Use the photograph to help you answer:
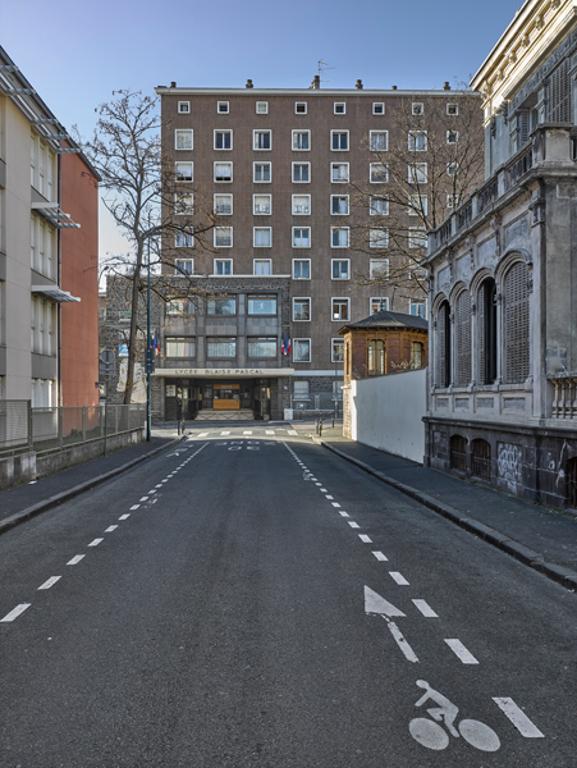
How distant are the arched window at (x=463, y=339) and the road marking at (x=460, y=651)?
1334cm

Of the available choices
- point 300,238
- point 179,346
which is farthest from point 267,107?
point 179,346

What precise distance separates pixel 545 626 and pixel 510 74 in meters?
18.9

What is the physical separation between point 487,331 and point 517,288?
255cm

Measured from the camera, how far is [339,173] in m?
67.8

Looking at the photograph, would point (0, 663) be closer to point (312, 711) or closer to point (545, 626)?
point (312, 711)

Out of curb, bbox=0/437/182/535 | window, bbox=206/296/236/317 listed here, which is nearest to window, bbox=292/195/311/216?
window, bbox=206/296/236/317

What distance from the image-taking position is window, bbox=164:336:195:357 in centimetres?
6406

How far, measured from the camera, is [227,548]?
31.5 ft

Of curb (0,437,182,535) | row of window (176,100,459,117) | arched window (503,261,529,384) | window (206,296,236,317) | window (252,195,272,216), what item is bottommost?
curb (0,437,182,535)

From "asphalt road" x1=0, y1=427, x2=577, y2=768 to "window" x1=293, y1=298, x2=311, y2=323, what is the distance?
2195 inches

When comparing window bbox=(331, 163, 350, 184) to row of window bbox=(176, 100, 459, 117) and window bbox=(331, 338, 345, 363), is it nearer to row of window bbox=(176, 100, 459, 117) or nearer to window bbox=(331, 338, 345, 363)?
row of window bbox=(176, 100, 459, 117)

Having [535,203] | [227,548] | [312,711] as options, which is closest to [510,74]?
[535,203]

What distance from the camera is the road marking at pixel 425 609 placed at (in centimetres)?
648

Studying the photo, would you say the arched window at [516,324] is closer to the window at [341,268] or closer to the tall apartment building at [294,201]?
the tall apartment building at [294,201]
